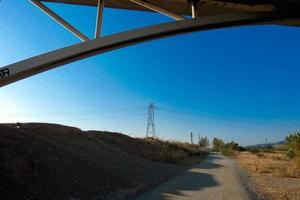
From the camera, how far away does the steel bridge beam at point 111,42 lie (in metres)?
9.58

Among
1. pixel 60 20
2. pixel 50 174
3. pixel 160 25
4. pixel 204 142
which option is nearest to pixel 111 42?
pixel 160 25

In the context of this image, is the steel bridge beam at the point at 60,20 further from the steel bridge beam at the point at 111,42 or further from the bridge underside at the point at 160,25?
the steel bridge beam at the point at 111,42

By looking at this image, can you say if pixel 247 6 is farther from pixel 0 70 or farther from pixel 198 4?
pixel 0 70

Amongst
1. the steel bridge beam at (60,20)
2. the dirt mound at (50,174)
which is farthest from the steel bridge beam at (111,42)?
the dirt mound at (50,174)

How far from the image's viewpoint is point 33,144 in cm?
1547

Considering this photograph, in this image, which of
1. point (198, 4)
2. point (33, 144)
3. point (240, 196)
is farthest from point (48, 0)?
point (240, 196)

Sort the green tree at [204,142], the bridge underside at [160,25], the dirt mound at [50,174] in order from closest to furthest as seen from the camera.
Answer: the bridge underside at [160,25] < the dirt mound at [50,174] < the green tree at [204,142]

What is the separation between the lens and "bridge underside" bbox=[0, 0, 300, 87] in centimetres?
968

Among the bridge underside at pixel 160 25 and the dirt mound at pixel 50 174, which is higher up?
the bridge underside at pixel 160 25

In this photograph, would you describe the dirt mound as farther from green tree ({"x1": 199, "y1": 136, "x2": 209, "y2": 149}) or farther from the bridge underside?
green tree ({"x1": 199, "y1": 136, "x2": 209, "y2": 149})

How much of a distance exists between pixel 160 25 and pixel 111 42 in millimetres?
1237

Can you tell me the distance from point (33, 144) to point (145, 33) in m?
7.36

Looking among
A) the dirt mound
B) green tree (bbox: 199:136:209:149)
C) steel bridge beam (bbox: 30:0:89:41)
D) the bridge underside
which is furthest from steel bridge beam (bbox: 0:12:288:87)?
green tree (bbox: 199:136:209:149)

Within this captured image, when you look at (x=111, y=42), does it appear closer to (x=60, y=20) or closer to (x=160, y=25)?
(x=160, y=25)
